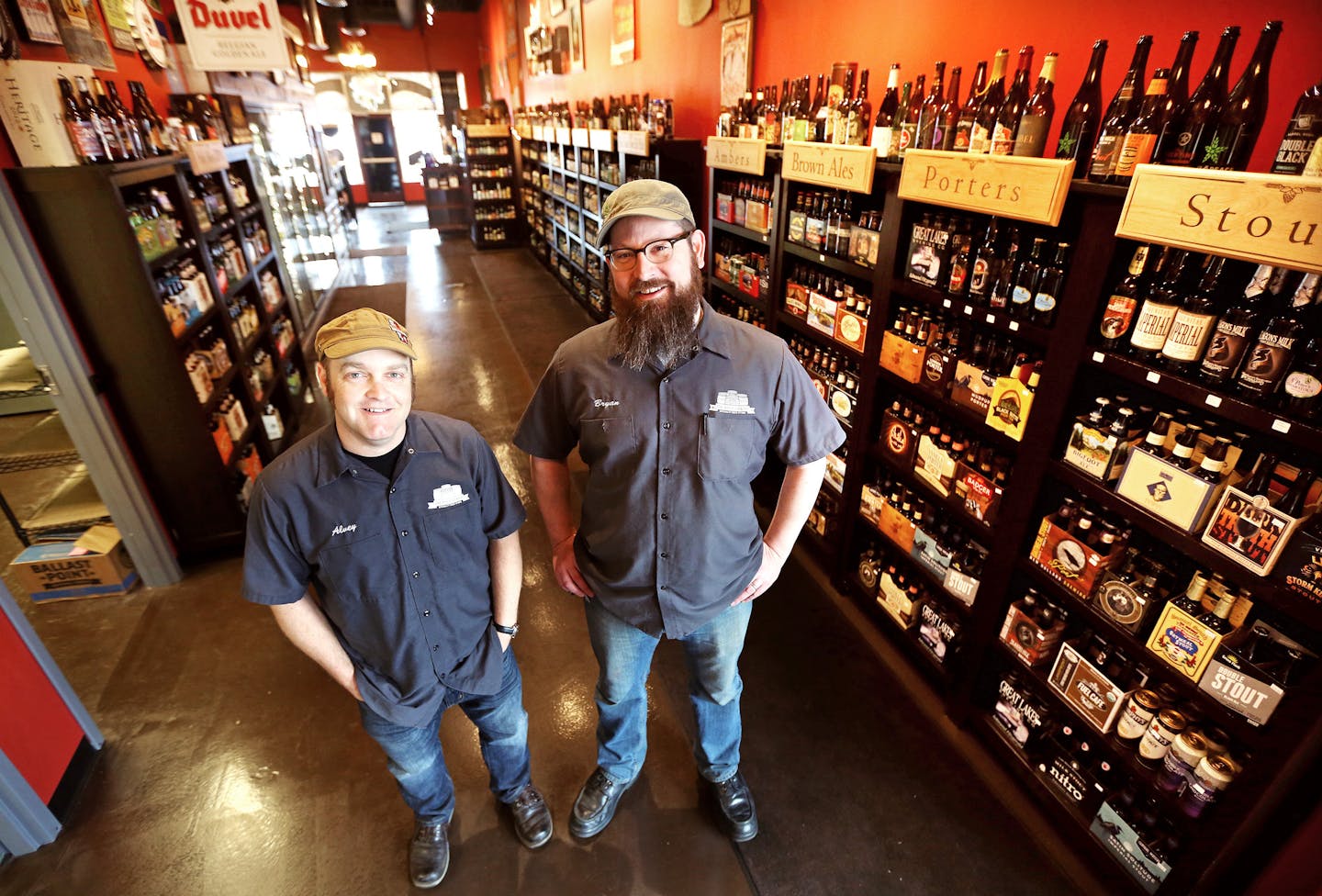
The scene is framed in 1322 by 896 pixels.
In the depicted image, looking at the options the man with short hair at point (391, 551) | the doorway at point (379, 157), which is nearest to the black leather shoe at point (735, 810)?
the man with short hair at point (391, 551)

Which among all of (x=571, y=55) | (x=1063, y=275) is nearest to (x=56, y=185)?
(x=1063, y=275)

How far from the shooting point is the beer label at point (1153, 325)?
161cm

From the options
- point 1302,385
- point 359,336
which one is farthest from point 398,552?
point 1302,385

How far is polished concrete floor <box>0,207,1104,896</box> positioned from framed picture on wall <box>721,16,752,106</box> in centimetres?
312

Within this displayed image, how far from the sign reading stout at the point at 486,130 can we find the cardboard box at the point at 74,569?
33.8 feet

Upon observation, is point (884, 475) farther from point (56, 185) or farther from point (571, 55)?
point (571, 55)

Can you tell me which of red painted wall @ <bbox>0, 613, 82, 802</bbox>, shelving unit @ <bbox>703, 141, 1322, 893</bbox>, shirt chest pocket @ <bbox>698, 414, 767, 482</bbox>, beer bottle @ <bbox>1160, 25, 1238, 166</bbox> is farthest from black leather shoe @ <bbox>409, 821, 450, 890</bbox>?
beer bottle @ <bbox>1160, 25, 1238, 166</bbox>

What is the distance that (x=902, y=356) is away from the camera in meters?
2.55

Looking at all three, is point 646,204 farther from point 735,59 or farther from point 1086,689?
point 735,59

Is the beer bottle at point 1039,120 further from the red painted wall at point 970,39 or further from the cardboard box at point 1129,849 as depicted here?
the cardboard box at point 1129,849

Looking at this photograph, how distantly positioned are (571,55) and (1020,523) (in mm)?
8512

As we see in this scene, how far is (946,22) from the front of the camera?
8.02ft

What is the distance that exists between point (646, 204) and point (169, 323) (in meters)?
2.77

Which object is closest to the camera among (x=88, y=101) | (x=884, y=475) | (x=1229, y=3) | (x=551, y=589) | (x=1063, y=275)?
(x=1229, y=3)
